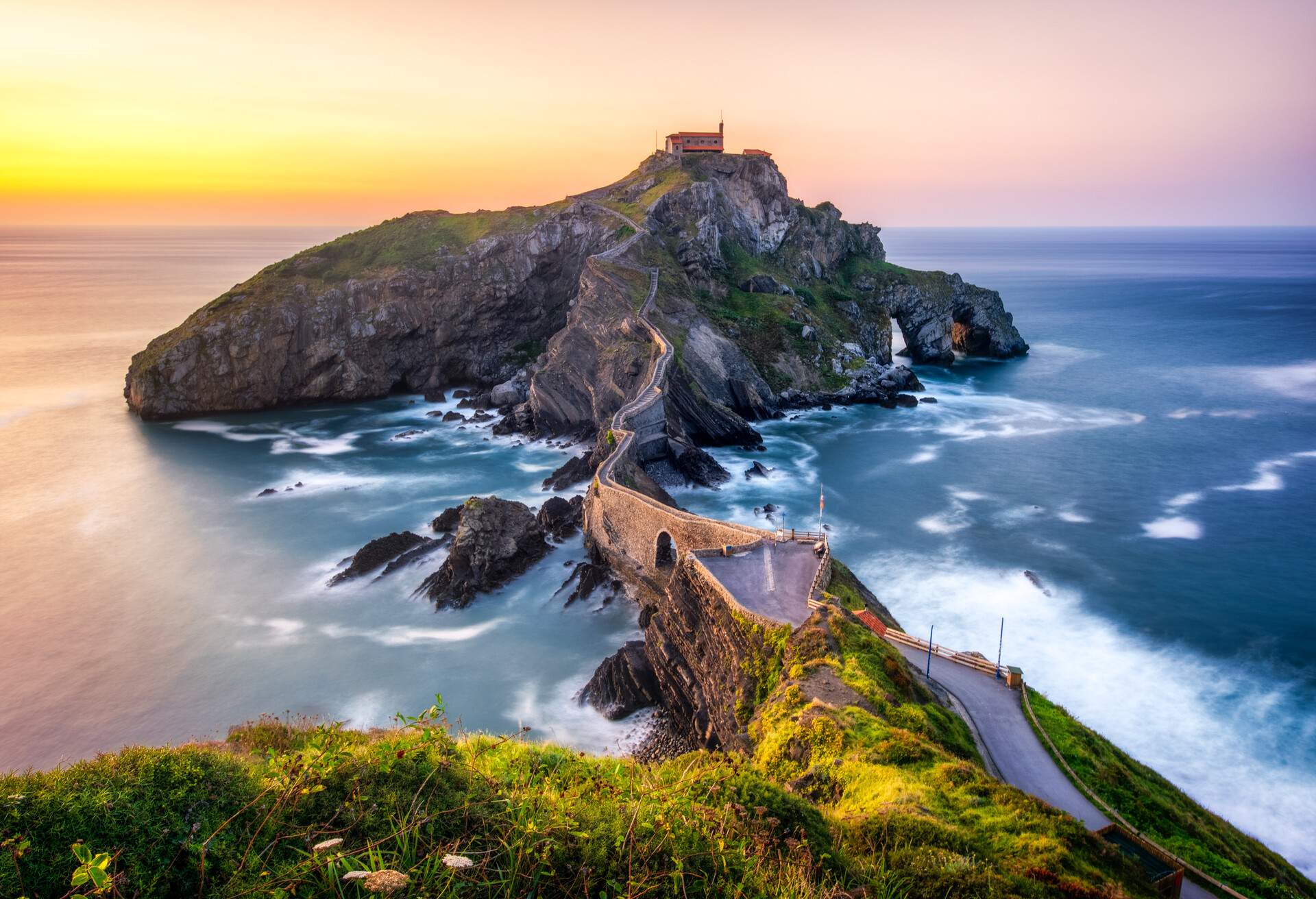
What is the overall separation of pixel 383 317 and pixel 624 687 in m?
52.7

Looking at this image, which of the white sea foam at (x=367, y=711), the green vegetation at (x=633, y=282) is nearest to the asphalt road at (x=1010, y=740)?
the white sea foam at (x=367, y=711)

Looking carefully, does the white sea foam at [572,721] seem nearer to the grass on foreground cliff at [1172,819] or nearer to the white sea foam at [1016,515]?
the grass on foreground cliff at [1172,819]

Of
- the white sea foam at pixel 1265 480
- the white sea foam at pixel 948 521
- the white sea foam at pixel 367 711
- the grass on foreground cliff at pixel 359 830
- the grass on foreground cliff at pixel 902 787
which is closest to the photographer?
the grass on foreground cliff at pixel 359 830

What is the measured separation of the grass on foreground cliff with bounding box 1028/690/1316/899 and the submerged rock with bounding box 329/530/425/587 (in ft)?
92.2

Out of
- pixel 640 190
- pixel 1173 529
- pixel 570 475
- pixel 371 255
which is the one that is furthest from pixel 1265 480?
pixel 371 255

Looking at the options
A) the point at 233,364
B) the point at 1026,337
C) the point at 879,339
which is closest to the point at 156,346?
the point at 233,364

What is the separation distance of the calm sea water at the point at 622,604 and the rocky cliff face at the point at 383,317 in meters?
3.93

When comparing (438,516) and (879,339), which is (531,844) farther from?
(879,339)

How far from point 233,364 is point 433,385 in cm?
1655

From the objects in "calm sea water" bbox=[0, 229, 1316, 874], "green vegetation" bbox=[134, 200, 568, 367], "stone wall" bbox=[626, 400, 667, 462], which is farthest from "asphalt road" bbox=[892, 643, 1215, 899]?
"green vegetation" bbox=[134, 200, 568, 367]

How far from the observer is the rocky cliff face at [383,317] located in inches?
2469

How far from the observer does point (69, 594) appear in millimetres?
34031

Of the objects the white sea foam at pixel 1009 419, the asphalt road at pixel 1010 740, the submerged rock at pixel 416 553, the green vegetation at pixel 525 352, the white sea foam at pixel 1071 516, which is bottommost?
the submerged rock at pixel 416 553

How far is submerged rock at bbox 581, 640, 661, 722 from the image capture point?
25.4m
